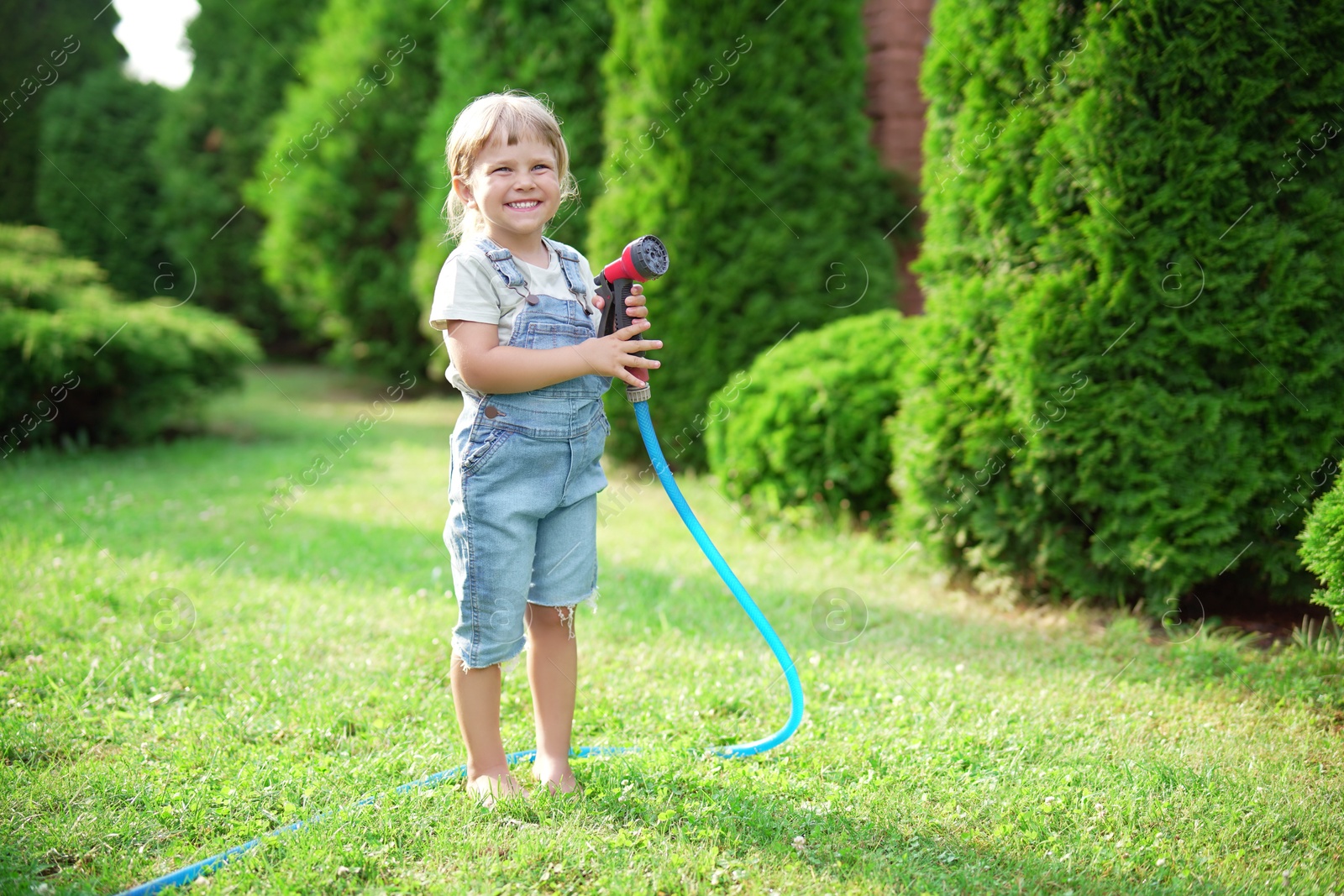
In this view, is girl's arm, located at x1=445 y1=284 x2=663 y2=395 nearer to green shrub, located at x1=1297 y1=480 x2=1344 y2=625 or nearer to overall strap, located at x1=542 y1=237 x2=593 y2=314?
overall strap, located at x1=542 y1=237 x2=593 y2=314

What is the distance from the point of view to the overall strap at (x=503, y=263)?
229 centimetres

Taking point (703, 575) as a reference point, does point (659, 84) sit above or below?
above

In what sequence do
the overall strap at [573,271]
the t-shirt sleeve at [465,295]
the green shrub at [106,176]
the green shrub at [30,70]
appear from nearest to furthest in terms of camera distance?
the t-shirt sleeve at [465,295]
the overall strap at [573,271]
the green shrub at [106,176]
the green shrub at [30,70]

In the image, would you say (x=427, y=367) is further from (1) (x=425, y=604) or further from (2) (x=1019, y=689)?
(2) (x=1019, y=689)

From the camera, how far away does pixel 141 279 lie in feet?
42.7

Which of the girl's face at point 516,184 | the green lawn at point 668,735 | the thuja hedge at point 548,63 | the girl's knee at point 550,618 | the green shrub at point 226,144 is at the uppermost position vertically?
the green shrub at point 226,144

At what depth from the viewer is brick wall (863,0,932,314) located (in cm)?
673

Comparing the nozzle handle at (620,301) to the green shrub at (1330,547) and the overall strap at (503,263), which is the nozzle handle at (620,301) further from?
the green shrub at (1330,547)

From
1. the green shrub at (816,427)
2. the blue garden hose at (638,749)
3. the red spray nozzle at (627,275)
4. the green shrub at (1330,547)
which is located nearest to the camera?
the blue garden hose at (638,749)

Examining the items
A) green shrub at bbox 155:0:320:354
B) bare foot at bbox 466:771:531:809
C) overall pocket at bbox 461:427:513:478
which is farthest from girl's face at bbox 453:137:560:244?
green shrub at bbox 155:0:320:354

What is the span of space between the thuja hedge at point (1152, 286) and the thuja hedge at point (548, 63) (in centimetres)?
372

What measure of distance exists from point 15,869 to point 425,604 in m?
1.93

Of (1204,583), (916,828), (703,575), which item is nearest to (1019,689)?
(916,828)

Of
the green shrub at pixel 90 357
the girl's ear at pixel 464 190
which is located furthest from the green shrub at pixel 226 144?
the girl's ear at pixel 464 190
